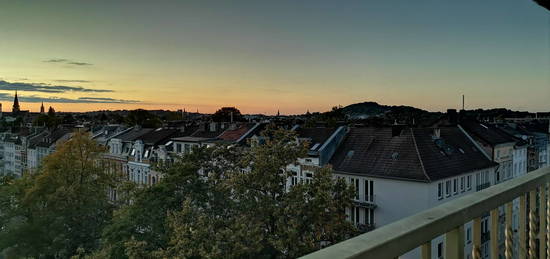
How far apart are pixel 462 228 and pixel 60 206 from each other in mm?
17123

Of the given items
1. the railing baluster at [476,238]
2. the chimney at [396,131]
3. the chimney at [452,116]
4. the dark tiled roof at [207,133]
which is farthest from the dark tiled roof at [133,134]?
the railing baluster at [476,238]

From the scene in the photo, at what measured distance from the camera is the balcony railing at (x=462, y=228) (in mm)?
839

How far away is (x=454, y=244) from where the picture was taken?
44.9 inches

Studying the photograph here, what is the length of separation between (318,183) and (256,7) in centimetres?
1078

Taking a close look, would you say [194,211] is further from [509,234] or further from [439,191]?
[439,191]

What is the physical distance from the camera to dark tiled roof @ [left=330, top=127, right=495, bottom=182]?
17.4 metres

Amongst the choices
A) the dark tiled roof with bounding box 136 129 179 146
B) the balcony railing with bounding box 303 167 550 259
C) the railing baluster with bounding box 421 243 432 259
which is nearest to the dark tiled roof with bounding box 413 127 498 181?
the balcony railing with bounding box 303 167 550 259

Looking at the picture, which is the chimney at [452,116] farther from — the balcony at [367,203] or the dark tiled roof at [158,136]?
the dark tiled roof at [158,136]

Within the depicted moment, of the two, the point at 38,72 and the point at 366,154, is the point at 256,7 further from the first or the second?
the point at 38,72

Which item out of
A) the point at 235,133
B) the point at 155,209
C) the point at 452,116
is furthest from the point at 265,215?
the point at 452,116

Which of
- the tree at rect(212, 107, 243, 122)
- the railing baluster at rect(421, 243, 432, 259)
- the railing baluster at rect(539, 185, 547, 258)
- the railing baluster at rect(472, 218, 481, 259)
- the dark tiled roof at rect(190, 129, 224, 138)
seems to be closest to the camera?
the railing baluster at rect(421, 243, 432, 259)

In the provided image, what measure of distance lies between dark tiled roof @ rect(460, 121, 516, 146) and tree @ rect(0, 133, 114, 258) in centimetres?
2001

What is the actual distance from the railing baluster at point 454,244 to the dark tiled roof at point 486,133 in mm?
24973

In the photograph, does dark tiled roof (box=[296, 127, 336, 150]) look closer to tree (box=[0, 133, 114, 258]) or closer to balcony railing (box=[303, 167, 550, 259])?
tree (box=[0, 133, 114, 258])
